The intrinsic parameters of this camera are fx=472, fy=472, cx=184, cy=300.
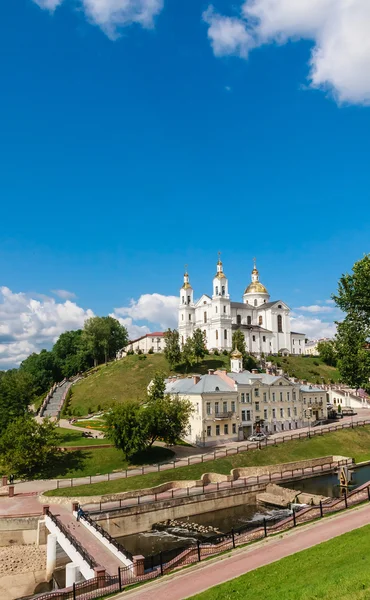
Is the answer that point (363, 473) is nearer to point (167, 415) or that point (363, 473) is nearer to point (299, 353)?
point (167, 415)

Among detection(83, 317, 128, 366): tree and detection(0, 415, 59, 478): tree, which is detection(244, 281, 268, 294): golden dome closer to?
detection(83, 317, 128, 366): tree

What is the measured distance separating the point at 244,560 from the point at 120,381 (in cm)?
6906

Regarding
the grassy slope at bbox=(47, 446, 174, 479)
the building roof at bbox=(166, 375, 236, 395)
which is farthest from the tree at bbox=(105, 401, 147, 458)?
the building roof at bbox=(166, 375, 236, 395)

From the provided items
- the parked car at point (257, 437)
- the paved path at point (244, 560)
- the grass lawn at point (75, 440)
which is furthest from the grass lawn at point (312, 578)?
the parked car at point (257, 437)

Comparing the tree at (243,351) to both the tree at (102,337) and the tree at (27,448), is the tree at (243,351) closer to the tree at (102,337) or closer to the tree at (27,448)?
the tree at (102,337)

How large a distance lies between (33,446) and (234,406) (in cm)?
2483

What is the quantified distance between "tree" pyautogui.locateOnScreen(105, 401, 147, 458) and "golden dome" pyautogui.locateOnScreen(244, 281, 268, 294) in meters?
93.6

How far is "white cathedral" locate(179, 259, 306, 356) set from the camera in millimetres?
114681

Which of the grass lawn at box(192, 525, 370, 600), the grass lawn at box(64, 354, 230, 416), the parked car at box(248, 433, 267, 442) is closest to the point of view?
the grass lawn at box(192, 525, 370, 600)

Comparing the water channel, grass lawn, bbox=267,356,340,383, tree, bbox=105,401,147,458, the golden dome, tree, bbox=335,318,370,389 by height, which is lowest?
the water channel

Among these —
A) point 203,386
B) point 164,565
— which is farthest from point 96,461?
point 164,565

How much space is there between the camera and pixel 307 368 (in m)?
110

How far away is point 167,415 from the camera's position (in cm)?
4594

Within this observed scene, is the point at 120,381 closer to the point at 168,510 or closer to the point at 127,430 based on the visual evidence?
the point at 127,430
